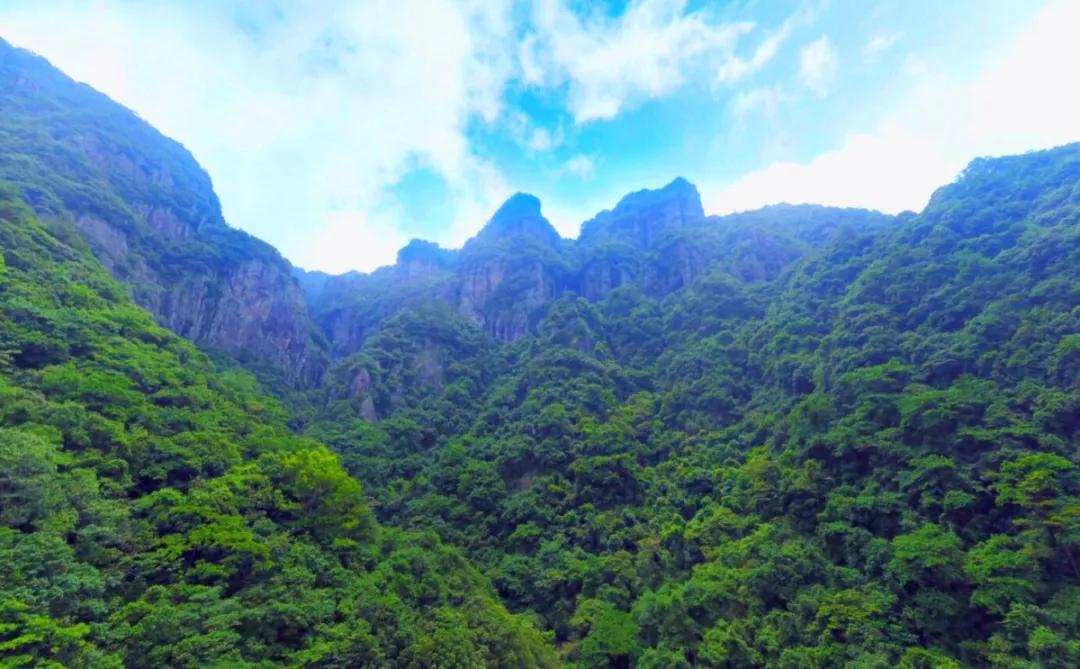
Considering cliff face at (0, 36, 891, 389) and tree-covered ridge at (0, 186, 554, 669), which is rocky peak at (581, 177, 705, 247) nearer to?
cliff face at (0, 36, 891, 389)

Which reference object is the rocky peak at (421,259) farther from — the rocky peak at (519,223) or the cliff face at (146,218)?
the cliff face at (146,218)

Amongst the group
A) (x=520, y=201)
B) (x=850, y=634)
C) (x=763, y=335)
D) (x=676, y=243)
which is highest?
(x=520, y=201)

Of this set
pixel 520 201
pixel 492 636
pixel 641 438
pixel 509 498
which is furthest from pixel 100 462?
pixel 520 201

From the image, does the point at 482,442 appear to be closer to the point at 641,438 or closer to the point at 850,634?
the point at 641,438

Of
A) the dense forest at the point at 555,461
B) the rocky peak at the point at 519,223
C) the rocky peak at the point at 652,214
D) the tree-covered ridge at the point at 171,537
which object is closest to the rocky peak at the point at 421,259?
the rocky peak at the point at 519,223

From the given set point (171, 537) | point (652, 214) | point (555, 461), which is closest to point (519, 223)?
point (652, 214)

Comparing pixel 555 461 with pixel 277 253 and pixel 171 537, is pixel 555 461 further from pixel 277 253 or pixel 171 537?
pixel 277 253
